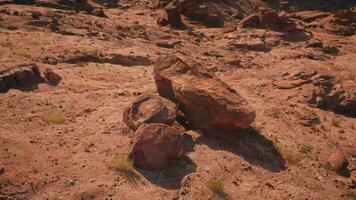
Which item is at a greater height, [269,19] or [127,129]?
[127,129]

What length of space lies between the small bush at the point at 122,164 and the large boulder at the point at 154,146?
0.13 m

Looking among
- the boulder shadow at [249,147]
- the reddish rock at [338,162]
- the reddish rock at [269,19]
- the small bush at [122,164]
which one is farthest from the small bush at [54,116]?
the reddish rock at [269,19]

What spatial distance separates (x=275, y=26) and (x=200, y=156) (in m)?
17.3

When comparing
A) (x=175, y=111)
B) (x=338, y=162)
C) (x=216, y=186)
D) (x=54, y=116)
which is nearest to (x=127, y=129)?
(x=175, y=111)

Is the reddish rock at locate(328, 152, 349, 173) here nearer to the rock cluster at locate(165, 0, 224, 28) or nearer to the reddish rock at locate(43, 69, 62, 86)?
the reddish rock at locate(43, 69, 62, 86)

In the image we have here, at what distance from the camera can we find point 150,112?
345 inches

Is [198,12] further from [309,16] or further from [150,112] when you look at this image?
[150,112]

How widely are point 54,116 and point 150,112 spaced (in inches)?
89.4

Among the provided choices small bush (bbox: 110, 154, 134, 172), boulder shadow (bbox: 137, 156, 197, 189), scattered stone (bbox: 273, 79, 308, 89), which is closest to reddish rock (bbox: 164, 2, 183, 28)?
scattered stone (bbox: 273, 79, 308, 89)

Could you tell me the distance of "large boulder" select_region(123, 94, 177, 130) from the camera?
8.73 meters

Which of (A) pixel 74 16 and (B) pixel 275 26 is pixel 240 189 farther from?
(B) pixel 275 26

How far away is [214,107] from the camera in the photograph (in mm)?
9375

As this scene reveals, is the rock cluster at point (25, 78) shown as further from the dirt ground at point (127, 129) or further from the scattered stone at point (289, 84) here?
the scattered stone at point (289, 84)

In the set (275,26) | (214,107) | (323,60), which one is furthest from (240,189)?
(275,26)
